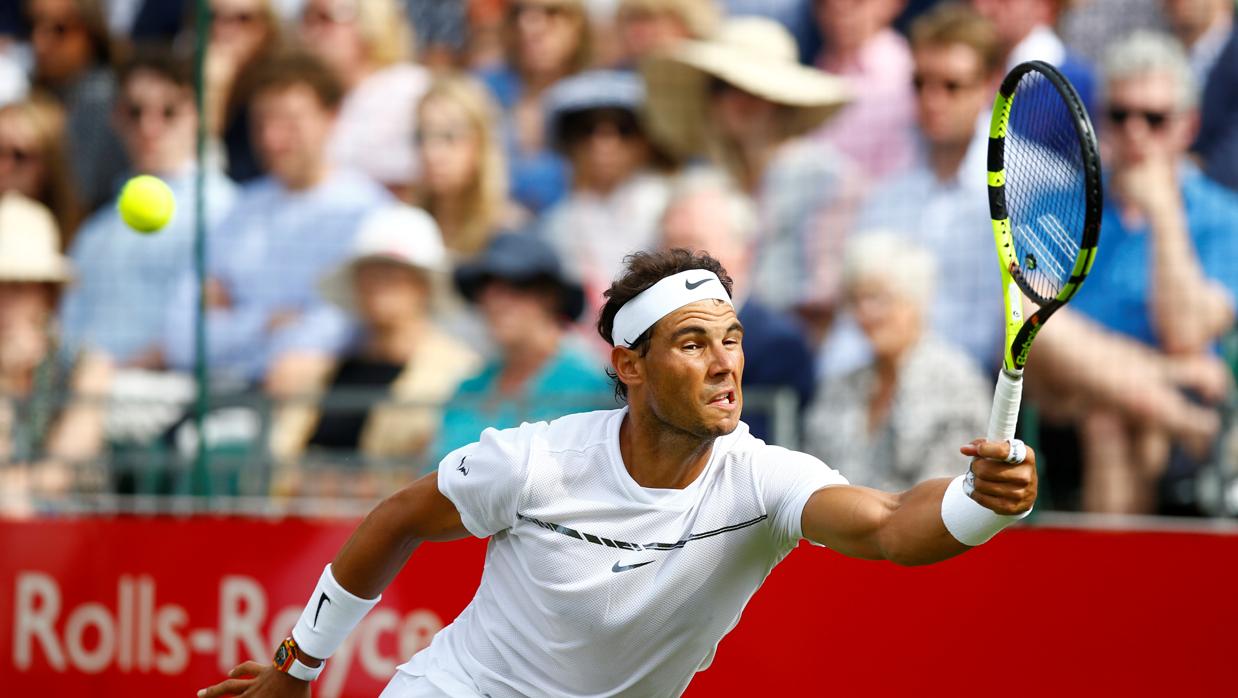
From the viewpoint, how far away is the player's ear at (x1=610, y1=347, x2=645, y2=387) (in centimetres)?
425

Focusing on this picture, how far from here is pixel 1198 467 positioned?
271 inches

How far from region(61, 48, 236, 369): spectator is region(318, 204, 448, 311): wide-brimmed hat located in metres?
0.64

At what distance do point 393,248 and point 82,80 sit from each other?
221 cm

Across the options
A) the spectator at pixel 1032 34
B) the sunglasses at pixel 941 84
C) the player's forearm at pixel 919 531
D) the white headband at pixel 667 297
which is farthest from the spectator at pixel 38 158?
the player's forearm at pixel 919 531

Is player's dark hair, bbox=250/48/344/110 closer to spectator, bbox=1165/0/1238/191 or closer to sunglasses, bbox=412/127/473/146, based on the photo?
sunglasses, bbox=412/127/473/146

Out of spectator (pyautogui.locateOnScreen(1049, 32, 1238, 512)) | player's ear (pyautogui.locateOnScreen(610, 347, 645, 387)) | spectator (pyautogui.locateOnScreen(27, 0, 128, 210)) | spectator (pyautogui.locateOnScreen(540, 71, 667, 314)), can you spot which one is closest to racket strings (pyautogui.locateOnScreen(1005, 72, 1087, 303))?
player's ear (pyautogui.locateOnScreen(610, 347, 645, 387))

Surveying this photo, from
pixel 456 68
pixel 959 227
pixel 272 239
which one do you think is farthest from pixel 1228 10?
pixel 272 239

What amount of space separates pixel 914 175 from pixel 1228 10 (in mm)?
1492

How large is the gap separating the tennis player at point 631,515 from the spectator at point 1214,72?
378 cm

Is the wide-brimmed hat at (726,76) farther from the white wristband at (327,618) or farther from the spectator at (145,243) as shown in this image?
the white wristband at (327,618)

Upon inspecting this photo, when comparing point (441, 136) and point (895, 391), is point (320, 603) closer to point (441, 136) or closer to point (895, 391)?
point (895, 391)

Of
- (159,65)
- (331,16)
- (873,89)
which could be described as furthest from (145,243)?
(873,89)

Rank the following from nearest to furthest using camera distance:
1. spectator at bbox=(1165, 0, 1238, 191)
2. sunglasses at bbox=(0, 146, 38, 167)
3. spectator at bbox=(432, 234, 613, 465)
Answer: spectator at bbox=(1165, 0, 1238, 191) → spectator at bbox=(432, 234, 613, 465) → sunglasses at bbox=(0, 146, 38, 167)

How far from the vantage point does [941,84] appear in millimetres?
7973
